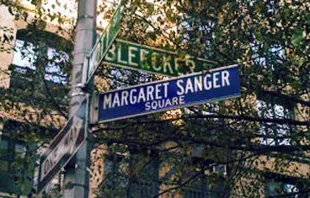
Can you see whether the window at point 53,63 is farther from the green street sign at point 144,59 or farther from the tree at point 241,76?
the green street sign at point 144,59

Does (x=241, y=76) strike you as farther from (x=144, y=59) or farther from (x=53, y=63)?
(x=144, y=59)

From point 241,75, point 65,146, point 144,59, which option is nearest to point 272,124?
point 241,75

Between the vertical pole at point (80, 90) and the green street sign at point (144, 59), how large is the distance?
0.93 ft

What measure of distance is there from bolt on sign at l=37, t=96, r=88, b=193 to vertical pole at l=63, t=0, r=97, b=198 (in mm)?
68

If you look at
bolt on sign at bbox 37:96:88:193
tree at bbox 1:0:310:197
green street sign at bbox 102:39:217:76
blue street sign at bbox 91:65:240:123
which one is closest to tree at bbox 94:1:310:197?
tree at bbox 1:0:310:197

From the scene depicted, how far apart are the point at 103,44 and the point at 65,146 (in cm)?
99

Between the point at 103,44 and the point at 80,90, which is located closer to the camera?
the point at 103,44

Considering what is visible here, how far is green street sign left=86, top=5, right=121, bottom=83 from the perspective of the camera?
18.9ft

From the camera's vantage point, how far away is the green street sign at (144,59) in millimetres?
6137

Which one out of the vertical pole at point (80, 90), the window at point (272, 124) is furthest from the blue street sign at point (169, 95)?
the window at point (272, 124)

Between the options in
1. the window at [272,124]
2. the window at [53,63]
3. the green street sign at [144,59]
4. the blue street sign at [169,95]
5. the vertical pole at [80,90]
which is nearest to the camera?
the vertical pole at [80,90]

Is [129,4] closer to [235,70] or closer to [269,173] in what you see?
[235,70]

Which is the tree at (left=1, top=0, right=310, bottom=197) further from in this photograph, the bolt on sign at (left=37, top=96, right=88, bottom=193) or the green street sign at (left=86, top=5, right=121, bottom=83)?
the green street sign at (left=86, top=5, right=121, bottom=83)

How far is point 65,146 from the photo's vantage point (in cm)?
592
